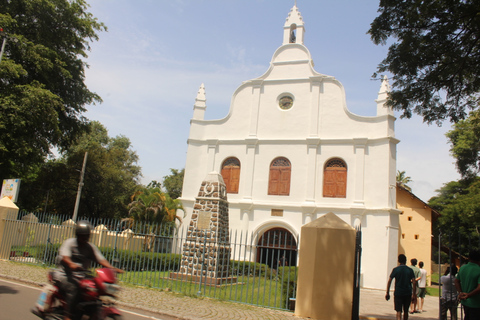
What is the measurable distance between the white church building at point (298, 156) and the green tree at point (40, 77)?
25.2 feet

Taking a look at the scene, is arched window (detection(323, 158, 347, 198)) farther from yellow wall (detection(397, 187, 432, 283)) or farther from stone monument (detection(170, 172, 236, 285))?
stone monument (detection(170, 172, 236, 285))

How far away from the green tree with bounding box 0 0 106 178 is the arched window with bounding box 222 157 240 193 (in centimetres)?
920

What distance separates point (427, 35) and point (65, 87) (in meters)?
21.0

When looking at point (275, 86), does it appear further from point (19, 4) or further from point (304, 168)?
point (19, 4)

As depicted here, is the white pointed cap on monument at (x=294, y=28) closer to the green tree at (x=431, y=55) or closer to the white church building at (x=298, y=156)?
the white church building at (x=298, y=156)

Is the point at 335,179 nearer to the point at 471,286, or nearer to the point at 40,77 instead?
the point at 471,286

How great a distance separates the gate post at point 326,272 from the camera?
8.09 m

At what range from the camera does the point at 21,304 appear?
7.30 metres

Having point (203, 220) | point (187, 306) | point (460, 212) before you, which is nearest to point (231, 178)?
point (203, 220)

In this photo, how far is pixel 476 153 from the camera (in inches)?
861

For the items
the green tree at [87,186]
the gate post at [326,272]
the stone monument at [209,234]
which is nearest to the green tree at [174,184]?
the green tree at [87,186]

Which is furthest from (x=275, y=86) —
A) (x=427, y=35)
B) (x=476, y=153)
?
(x=427, y=35)

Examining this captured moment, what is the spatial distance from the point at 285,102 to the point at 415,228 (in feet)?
34.1

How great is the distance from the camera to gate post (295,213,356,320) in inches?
319
